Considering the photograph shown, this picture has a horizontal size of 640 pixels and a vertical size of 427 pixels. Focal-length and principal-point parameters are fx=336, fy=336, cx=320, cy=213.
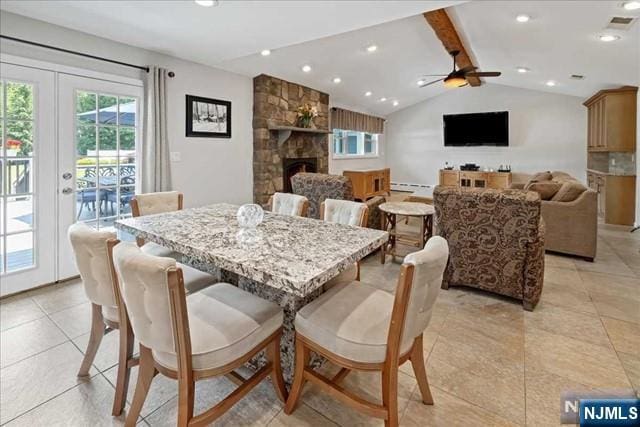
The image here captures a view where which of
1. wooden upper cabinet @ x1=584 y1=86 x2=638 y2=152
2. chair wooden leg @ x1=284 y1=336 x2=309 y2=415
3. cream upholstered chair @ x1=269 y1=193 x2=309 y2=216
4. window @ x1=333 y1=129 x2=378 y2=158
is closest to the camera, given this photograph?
Result: chair wooden leg @ x1=284 y1=336 x2=309 y2=415

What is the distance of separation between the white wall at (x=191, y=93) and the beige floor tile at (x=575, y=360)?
3.99 meters

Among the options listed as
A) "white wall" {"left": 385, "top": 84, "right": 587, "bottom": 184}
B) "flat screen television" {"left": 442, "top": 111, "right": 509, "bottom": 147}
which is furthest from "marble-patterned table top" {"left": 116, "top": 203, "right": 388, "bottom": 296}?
"white wall" {"left": 385, "top": 84, "right": 587, "bottom": 184}

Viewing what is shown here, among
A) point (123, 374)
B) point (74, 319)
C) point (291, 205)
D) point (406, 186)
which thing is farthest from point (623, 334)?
point (406, 186)

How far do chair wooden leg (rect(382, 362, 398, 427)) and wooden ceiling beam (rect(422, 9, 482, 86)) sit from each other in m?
3.65

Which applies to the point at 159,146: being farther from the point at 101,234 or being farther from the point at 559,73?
the point at 559,73

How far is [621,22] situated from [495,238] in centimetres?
252

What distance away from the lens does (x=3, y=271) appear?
116 inches

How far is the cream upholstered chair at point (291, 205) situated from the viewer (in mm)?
2631

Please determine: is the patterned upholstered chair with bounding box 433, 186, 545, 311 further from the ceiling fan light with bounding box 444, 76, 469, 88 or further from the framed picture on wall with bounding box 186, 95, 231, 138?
the framed picture on wall with bounding box 186, 95, 231, 138

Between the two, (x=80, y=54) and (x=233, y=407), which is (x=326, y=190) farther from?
(x=80, y=54)

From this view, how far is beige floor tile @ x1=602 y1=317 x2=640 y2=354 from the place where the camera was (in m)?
2.19

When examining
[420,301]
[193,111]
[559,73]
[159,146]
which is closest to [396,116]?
[559,73]

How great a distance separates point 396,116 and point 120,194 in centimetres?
804

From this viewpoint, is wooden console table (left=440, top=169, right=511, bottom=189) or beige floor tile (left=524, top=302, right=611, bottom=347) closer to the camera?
beige floor tile (left=524, top=302, right=611, bottom=347)
